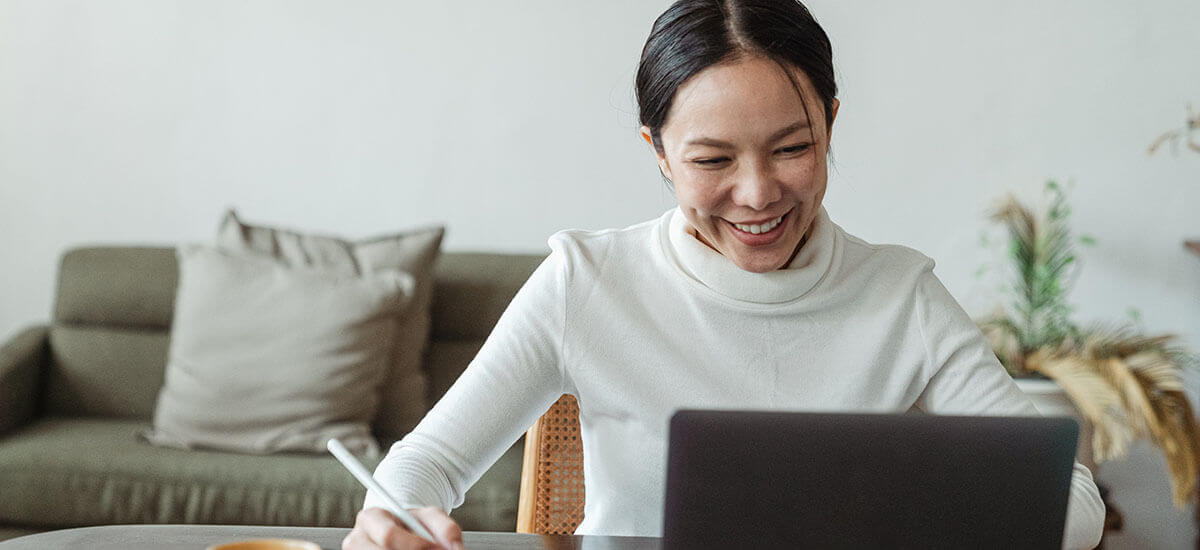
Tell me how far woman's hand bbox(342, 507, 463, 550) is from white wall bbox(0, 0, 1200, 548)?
210 centimetres

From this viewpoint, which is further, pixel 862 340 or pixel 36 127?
pixel 36 127

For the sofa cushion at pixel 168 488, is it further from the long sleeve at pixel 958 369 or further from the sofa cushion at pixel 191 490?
the long sleeve at pixel 958 369

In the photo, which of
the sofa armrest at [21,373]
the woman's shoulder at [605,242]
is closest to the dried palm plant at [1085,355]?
the woman's shoulder at [605,242]

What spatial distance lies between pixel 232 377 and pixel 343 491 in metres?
0.43

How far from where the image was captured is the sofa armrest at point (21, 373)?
2643 mm

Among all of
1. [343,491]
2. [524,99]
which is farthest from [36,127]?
[343,491]

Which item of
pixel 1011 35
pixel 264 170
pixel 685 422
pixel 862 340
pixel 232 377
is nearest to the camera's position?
pixel 685 422

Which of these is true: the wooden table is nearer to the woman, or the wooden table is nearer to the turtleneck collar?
the woman

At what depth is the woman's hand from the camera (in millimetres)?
887

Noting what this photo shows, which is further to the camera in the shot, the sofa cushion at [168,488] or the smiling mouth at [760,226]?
the sofa cushion at [168,488]

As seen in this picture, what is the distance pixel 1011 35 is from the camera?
9.29 feet

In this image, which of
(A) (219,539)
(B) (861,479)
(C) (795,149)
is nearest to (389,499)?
(A) (219,539)

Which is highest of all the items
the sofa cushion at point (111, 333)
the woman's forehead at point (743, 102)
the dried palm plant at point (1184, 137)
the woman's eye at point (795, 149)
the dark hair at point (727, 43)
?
the dark hair at point (727, 43)

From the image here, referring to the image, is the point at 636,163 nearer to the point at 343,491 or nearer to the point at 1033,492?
the point at 343,491
